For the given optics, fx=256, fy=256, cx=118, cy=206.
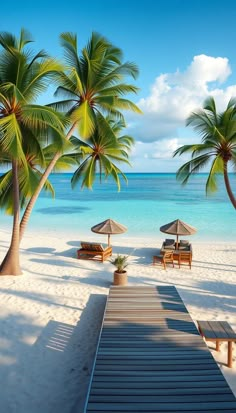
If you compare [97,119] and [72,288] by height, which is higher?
[97,119]

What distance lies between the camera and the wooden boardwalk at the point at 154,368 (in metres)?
3.06

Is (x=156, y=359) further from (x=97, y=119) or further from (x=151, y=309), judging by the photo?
(x=97, y=119)

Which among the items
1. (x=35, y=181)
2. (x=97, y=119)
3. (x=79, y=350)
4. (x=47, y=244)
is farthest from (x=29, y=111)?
(x=47, y=244)

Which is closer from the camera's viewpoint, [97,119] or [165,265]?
[97,119]

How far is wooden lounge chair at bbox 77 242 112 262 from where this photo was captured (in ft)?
33.7

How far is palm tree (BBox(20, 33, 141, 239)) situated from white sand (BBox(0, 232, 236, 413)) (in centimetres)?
239

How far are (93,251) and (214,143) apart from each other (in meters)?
6.14

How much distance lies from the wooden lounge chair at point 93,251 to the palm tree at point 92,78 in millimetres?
2883

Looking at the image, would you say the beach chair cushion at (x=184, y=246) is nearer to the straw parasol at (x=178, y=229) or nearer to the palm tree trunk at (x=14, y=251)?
the straw parasol at (x=178, y=229)

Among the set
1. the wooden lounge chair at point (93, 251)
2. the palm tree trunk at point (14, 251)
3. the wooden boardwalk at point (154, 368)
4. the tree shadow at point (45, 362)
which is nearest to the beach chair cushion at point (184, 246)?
the wooden lounge chair at point (93, 251)

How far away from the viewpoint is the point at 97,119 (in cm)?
877

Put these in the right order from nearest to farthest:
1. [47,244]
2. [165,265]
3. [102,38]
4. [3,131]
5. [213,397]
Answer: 1. [213,397]
2. [3,131]
3. [102,38]
4. [165,265]
5. [47,244]

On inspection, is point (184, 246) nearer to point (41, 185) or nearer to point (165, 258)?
point (165, 258)

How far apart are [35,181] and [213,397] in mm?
6333
